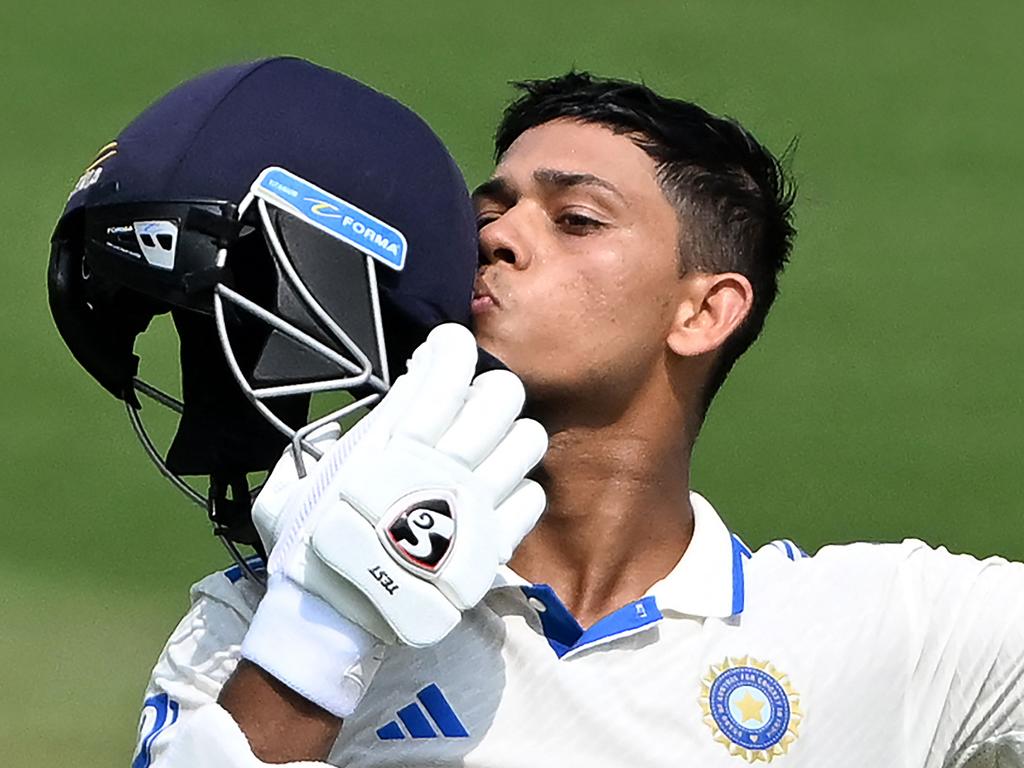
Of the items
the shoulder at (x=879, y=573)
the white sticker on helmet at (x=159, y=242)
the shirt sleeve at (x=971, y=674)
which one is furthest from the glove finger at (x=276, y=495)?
the shirt sleeve at (x=971, y=674)

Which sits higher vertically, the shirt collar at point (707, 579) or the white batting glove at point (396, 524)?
the shirt collar at point (707, 579)

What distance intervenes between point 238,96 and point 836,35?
4351mm

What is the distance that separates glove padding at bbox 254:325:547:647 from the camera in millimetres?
2203

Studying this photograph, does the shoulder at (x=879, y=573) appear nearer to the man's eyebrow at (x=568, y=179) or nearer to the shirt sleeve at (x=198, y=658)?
the man's eyebrow at (x=568, y=179)

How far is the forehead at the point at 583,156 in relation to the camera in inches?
115

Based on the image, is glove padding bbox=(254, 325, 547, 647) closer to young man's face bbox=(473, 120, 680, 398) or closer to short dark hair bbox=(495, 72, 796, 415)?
young man's face bbox=(473, 120, 680, 398)

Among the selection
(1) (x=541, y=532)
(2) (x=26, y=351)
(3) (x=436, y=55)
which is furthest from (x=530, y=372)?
(3) (x=436, y=55)

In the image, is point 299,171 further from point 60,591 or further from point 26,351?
point 26,351

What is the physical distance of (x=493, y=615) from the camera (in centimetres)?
271

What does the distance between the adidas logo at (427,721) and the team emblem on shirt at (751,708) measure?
12.4 inches

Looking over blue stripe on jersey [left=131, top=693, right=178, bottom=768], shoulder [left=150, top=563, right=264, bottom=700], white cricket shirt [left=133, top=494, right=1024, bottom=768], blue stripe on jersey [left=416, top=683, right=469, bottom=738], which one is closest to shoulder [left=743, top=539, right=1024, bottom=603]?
white cricket shirt [left=133, top=494, right=1024, bottom=768]

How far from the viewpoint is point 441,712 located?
2.62 metres

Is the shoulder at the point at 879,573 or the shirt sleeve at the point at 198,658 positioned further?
the shoulder at the point at 879,573

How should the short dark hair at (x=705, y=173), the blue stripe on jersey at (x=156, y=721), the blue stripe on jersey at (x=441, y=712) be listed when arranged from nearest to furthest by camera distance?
the blue stripe on jersey at (x=156, y=721) → the blue stripe on jersey at (x=441, y=712) → the short dark hair at (x=705, y=173)
